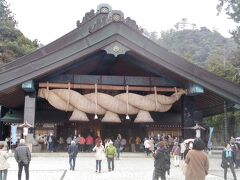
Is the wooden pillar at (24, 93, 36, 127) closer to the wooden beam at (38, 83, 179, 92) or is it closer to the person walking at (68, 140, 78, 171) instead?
the wooden beam at (38, 83, 179, 92)

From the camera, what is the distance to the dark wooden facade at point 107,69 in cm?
2002

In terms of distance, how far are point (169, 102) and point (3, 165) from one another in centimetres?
1407

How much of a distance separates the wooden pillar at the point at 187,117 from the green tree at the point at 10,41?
30170mm

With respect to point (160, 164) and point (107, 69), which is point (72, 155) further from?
point (107, 69)

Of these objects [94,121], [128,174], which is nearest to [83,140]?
[94,121]

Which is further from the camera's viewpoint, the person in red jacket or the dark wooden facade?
the person in red jacket

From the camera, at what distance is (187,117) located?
2228cm

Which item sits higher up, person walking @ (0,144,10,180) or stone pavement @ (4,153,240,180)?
person walking @ (0,144,10,180)

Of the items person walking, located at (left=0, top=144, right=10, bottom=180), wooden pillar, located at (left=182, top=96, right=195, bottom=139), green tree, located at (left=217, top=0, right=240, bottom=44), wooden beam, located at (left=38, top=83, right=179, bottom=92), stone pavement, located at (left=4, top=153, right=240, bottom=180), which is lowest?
stone pavement, located at (left=4, top=153, right=240, bottom=180)

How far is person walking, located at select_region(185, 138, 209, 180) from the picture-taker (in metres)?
6.81

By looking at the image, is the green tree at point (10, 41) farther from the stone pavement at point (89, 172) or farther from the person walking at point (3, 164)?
the person walking at point (3, 164)

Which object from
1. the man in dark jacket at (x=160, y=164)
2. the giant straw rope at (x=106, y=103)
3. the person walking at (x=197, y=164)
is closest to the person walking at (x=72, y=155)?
the man in dark jacket at (x=160, y=164)

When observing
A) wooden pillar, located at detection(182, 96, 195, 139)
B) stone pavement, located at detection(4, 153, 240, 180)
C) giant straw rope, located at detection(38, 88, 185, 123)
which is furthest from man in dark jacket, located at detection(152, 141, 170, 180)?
A: wooden pillar, located at detection(182, 96, 195, 139)

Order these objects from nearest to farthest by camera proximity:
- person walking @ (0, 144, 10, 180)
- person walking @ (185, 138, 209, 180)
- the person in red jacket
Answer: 1. person walking @ (185, 138, 209, 180)
2. person walking @ (0, 144, 10, 180)
3. the person in red jacket
